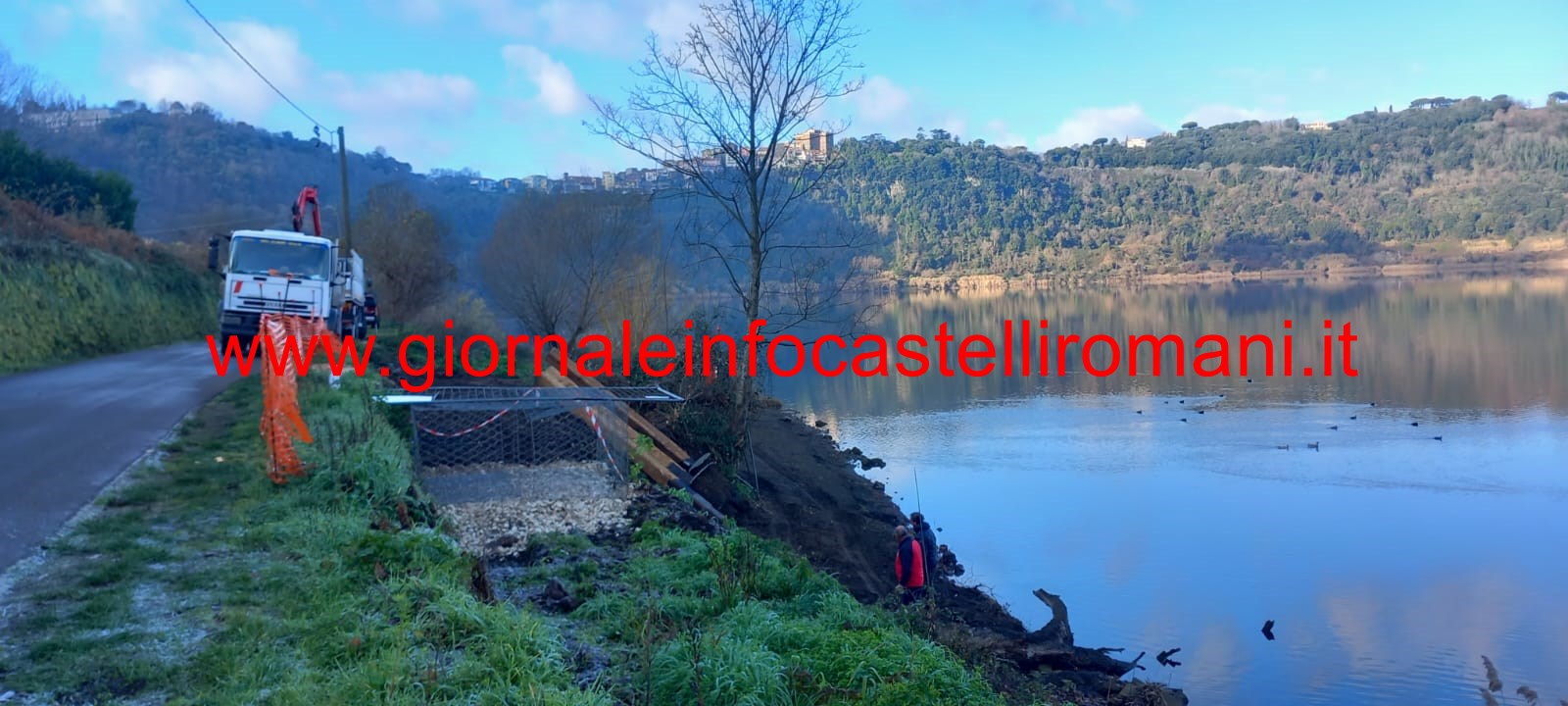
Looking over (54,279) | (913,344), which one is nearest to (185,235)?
(54,279)

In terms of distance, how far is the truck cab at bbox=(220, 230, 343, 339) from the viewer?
23.5m

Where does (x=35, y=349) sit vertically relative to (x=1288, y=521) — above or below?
above

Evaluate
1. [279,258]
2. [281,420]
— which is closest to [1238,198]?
[279,258]

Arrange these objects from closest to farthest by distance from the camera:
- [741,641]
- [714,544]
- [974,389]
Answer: [741,641]
[714,544]
[974,389]

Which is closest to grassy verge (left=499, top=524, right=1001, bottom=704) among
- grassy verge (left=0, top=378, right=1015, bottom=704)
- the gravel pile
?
grassy verge (left=0, top=378, right=1015, bottom=704)

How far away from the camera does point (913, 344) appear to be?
54688 mm

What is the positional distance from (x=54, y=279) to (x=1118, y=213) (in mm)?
133162

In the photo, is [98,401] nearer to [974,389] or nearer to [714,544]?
[714,544]

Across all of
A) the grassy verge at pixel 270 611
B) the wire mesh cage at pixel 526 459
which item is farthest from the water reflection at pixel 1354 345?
the grassy verge at pixel 270 611

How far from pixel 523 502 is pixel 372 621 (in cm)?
638

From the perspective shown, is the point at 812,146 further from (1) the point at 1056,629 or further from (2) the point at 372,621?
(2) the point at 372,621

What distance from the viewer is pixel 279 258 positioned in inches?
950

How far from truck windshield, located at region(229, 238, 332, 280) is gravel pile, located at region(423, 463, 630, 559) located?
40.8 feet

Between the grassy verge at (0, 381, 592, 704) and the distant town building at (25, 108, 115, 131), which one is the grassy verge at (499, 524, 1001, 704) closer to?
the grassy verge at (0, 381, 592, 704)
